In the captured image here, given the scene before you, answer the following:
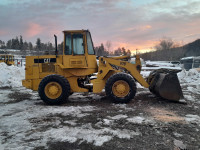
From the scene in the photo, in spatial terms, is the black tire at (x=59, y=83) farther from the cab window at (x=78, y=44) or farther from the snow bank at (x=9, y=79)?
the snow bank at (x=9, y=79)

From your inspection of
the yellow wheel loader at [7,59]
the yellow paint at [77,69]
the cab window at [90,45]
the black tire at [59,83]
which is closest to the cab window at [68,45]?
the yellow paint at [77,69]

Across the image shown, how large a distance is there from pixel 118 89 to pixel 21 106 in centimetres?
379

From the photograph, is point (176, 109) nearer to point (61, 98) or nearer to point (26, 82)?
point (61, 98)

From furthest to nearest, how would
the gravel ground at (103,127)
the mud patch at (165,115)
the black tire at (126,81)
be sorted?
the black tire at (126,81) → the mud patch at (165,115) → the gravel ground at (103,127)

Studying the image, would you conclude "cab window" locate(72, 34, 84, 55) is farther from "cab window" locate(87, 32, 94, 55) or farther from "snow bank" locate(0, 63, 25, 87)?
"snow bank" locate(0, 63, 25, 87)

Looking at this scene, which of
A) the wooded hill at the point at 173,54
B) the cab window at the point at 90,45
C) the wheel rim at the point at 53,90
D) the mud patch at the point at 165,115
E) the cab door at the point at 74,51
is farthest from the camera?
the wooded hill at the point at 173,54

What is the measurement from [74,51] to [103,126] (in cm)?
369

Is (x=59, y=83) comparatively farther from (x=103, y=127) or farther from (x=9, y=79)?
(x=9, y=79)

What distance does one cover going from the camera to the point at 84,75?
7523 mm

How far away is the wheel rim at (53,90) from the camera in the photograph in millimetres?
6930

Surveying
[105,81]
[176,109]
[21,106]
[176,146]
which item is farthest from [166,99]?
[21,106]

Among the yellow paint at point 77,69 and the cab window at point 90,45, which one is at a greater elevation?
the cab window at point 90,45

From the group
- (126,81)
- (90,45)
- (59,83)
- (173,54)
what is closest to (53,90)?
(59,83)

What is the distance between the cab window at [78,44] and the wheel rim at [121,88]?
191 cm
